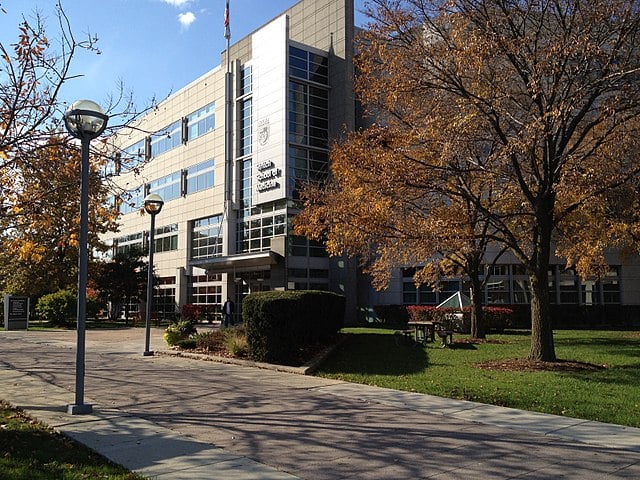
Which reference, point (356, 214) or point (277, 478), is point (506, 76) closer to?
point (356, 214)

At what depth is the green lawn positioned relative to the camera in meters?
9.61

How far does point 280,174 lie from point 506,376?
95.3ft

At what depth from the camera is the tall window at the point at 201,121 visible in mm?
47969

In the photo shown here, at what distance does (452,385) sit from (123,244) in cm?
5640

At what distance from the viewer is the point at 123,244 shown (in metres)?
63.0

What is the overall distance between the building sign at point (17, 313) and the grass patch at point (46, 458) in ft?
98.5

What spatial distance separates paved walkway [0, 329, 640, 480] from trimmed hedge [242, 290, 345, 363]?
87.7 inches

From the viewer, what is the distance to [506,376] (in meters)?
12.6

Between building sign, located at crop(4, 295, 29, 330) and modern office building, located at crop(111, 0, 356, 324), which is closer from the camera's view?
building sign, located at crop(4, 295, 29, 330)

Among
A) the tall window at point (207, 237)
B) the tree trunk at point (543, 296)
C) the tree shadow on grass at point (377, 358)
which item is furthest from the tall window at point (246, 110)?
the tree trunk at point (543, 296)

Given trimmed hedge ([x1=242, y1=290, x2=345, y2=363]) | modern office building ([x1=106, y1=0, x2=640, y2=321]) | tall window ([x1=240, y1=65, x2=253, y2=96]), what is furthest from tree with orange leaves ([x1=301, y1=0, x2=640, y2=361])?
tall window ([x1=240, y1=65, x2=253, y2=96])

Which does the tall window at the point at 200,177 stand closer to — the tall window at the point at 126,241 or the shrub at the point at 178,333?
the tall window at the point at 126,241

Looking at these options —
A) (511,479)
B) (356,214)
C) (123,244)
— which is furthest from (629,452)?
(123,244)

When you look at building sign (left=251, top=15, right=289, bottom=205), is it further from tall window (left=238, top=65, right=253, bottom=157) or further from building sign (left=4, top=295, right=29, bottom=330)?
building sign (left=4, top=295, right=29, bottom=330)
